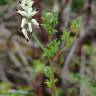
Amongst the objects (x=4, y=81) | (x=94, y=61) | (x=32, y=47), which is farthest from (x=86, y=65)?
(x=4, y=81)

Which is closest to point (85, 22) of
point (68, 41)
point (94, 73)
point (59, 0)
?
point (59, 0)

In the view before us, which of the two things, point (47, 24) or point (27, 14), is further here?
point (47, 24)

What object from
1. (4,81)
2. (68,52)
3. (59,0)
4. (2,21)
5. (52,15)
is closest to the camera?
(52,15)

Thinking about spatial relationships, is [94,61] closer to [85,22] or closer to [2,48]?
[85,22]

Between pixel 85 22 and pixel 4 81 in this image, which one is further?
pixel 85 22

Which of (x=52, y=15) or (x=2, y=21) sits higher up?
(x=52, y=15)

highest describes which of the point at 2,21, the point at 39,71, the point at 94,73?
the point at 2,21

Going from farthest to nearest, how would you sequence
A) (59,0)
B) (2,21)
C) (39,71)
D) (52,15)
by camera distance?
(59,0) < (2,21) < (39,71) < (52,15)

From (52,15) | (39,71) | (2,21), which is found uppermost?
(52,15)

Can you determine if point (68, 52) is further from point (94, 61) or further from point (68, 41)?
point (68, 41)
